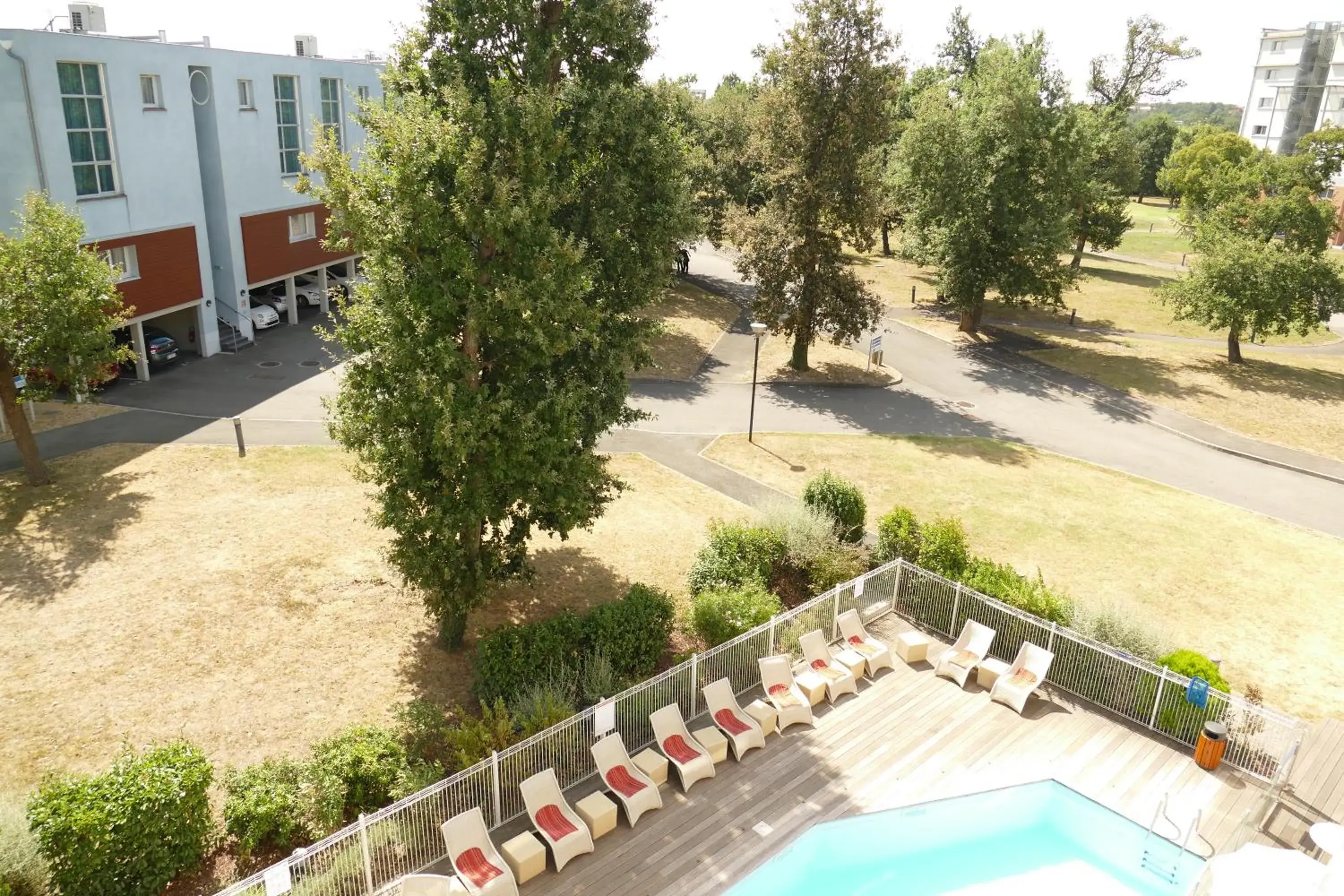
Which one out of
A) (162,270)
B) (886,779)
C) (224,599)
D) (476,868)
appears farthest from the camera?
(162,270)

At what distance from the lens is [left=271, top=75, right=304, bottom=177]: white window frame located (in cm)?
3547

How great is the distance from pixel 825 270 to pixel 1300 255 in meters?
20.2

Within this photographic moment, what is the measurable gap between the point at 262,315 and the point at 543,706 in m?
30.0

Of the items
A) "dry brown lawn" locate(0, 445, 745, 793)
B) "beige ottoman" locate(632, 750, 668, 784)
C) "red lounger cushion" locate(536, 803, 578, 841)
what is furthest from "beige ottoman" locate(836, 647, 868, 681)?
"red lounger cushion" locate(536, 803, 578, 841)

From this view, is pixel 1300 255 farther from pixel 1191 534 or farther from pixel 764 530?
pixel 764 530

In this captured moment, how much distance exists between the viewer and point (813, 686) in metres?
14.4

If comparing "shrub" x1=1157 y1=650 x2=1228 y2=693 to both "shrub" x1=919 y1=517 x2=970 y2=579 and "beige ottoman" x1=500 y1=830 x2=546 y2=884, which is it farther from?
"beige ottoman" x1=500 y1=830 x2=546 y2=884

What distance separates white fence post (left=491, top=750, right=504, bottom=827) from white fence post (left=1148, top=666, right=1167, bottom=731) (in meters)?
10.4

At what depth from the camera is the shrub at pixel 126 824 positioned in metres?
9.41

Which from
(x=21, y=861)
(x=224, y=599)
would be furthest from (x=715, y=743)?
(x=224, y=599)

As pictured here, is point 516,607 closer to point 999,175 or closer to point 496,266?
point 496,266

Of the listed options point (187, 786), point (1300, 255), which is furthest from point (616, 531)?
point (1300, 255)

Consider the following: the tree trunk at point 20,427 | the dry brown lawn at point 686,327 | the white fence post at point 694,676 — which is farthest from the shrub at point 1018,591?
the tree trunk at point 20,427

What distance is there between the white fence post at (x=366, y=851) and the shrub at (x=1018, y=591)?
11576 millimetres
